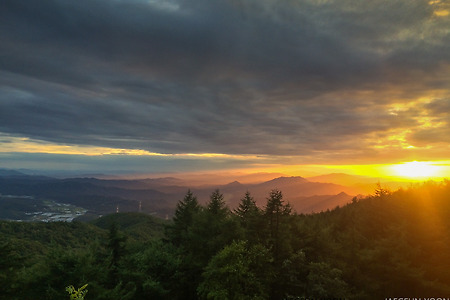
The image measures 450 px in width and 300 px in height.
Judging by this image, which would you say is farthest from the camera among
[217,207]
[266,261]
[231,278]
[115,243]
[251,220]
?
[115,243]

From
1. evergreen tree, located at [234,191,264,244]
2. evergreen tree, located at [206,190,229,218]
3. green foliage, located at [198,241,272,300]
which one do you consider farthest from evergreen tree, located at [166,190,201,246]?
green foliage, located at [198,241,272,300]

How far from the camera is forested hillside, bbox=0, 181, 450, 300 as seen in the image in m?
27.6

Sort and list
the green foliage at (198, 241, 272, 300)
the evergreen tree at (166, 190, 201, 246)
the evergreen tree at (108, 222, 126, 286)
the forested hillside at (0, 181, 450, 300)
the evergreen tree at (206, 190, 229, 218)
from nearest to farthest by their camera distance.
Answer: the green foliage at (198, 241, 272, 300), the forested hillside at (0, 181, 450, 300), the evergreen tree at (206, 190, 229, 218), the evergreen tree at (108, 222, 126, 286), the evergreen tree at (166, 190, 201, 246)

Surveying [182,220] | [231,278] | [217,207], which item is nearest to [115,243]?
[182,220]

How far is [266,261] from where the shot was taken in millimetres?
31859

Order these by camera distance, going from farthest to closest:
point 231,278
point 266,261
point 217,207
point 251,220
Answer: point 217,207
point 251,220
point 266,261
point 231,278

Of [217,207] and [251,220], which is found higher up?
[217,207]

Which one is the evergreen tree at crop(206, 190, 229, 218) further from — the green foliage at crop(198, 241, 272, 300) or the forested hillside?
the green foliage at crop(198, 241, 272, 300)

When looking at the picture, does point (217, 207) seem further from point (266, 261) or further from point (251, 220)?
point (266, 261)

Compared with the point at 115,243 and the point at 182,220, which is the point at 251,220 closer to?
the point at 182,220

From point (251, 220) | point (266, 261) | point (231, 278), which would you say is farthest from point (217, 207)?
point (231, 278)

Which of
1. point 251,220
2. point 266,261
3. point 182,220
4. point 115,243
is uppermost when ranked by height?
point 251,220

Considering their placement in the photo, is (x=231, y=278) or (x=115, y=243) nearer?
(x=231, y=278)

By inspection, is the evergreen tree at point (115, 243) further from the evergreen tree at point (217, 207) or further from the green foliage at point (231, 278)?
the green foliage at point (231, 278)
